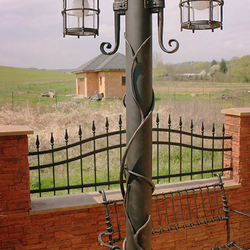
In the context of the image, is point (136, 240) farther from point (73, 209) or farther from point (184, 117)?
point (184, 117)

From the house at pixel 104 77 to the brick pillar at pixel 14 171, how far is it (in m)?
19.5

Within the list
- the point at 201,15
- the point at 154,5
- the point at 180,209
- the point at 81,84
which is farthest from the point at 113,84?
the point at 154,5

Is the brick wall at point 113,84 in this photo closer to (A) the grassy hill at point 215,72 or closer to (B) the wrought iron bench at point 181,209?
(A) the grassy hill at point 215,72

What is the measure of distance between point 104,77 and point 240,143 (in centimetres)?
1941

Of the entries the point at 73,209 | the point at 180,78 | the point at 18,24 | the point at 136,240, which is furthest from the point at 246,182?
the point at 18,24

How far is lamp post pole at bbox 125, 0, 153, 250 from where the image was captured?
1.12 metres

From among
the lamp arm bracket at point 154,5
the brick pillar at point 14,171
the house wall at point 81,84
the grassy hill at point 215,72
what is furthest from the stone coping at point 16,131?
the house wall at point 81,84

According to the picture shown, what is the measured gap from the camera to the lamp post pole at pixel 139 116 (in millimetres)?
1120

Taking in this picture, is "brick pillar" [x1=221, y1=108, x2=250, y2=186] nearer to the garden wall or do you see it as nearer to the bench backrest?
the garden wall

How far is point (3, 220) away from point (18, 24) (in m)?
57.7

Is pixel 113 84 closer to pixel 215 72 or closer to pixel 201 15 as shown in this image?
pixel 215 72

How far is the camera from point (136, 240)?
1138 millimetres

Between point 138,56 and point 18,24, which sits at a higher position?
point 18,24

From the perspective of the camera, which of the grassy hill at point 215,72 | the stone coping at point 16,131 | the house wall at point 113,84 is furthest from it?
the grassy hill at point 215,72
